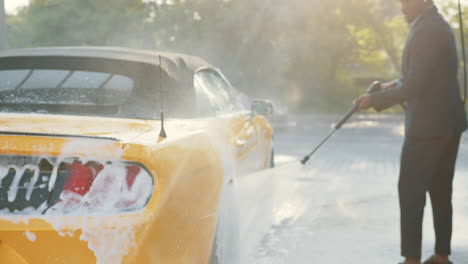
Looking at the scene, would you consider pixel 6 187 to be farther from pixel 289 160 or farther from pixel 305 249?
pixel 289 160

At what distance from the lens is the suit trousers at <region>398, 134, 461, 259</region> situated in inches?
190

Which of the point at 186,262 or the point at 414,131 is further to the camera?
the point at 414,131

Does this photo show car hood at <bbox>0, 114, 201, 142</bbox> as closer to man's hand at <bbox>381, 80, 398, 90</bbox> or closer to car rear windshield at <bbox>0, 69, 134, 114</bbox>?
car rear windshield at <bbox>0, 69, 134, 114</bbox>

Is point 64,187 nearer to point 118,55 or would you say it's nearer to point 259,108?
point 118,55

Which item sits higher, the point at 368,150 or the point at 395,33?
the point at 395,33

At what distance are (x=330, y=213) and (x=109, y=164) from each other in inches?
196

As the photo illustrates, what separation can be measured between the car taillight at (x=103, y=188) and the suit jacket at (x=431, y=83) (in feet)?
7.52

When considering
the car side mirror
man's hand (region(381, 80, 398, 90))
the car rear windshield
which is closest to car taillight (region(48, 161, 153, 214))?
the car rear windshield

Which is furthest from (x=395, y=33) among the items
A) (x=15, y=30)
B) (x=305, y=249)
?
(x=305, y=249)

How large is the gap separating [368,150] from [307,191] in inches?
271

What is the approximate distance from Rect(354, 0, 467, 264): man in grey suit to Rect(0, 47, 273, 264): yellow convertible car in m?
1.13

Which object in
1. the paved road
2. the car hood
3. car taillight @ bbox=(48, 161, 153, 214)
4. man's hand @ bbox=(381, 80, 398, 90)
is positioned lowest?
the paved road

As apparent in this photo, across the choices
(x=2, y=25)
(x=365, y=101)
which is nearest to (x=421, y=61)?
(x=365, y=101)

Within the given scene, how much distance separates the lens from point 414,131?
4.82 metres
